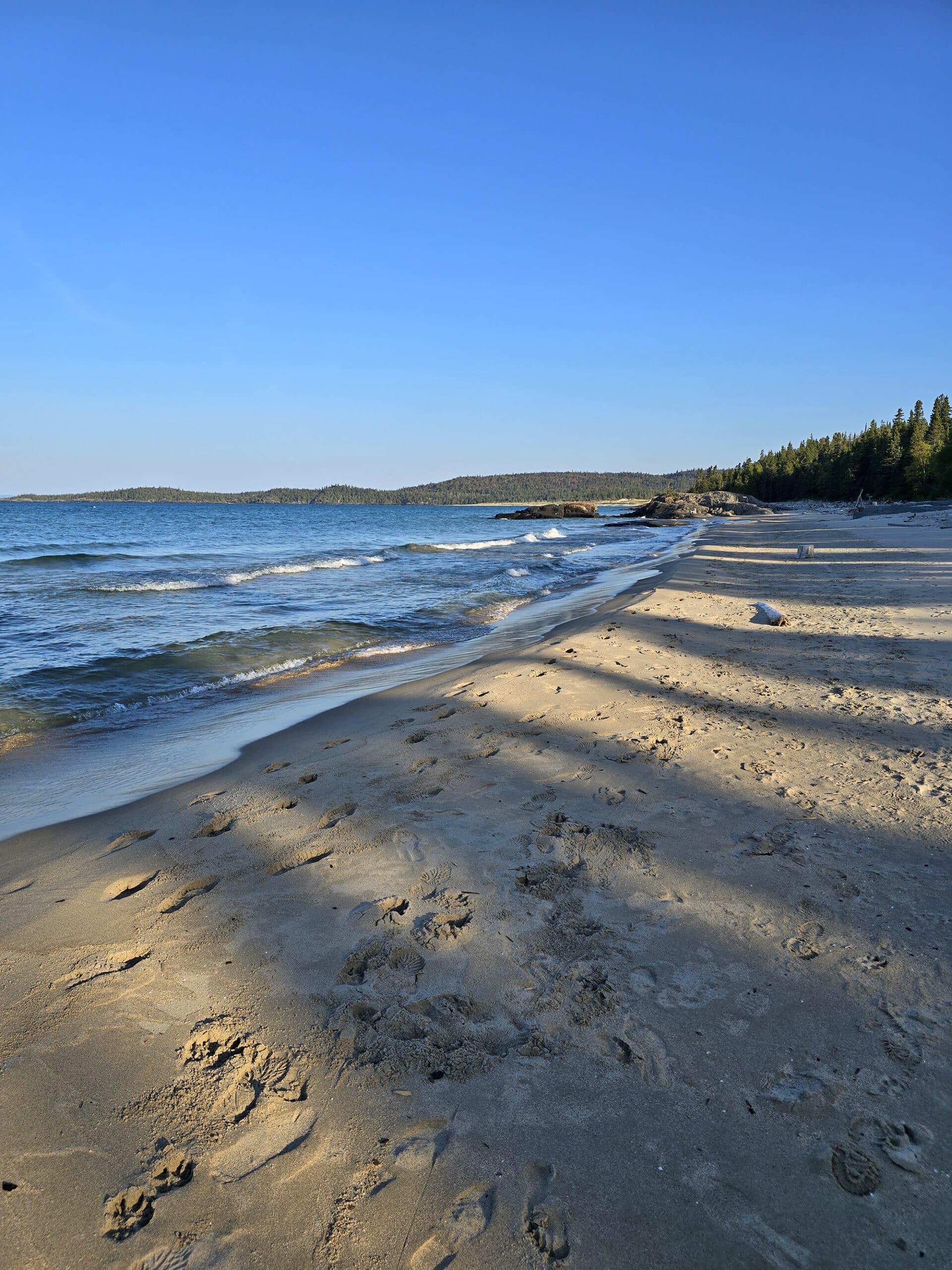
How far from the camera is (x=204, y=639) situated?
11.5 metres

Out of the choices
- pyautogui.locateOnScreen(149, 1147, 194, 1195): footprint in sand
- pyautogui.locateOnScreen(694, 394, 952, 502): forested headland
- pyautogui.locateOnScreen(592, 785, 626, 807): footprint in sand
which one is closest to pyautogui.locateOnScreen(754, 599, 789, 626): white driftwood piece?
pyautogui.locateOnScreen(592, 785, 626, 807): footprint in sand

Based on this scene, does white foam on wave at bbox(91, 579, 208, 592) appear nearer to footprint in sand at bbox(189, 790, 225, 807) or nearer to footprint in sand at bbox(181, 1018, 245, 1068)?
footprint in sand at bbox(189, 790, 225, 807)

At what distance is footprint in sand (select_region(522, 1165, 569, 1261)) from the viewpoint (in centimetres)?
172

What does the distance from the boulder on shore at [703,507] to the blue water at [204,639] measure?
190 feet

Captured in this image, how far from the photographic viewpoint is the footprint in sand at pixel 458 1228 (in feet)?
5.58

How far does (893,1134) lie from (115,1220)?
229cm

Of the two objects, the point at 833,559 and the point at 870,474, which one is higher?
the point at 870,474

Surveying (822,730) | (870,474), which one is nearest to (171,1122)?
(822,730)

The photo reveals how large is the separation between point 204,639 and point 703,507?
9103 centimetres

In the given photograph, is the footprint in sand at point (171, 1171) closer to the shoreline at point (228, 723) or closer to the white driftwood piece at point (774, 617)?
the shoreline at point (228, 723)

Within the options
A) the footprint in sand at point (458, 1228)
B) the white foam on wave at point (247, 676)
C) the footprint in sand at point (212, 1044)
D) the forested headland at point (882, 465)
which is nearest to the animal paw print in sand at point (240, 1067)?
the footprint in sand at point (212, 1044)

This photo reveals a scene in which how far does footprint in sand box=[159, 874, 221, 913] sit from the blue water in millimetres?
1946

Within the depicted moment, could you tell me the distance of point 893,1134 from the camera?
1.94 meters

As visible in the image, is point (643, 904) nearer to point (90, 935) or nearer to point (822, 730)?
point (90, 935)
